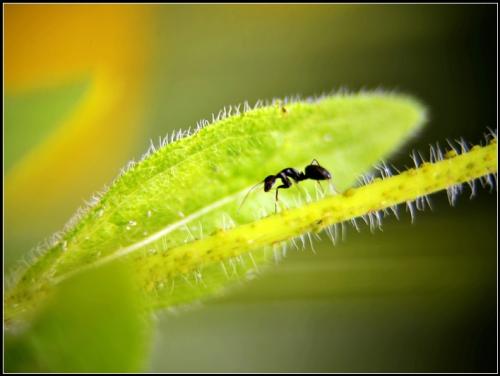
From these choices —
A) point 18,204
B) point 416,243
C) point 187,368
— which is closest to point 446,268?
point 416,243

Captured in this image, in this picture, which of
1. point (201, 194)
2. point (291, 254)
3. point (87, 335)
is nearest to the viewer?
point (87, 335)

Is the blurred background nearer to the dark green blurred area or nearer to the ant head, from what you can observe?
the dark green blurred area

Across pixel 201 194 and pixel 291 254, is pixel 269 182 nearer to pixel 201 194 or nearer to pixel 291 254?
pixel 201 194

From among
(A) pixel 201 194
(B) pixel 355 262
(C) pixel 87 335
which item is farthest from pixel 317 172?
(B) pixel 355 262

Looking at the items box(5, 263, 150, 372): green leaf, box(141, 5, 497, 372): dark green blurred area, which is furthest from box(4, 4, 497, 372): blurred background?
box(5, 263, 150, 372): green leaf

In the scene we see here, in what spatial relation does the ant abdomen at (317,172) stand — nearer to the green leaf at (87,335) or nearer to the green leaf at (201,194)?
the green leaf at (201,194)

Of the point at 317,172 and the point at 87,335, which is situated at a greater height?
the point at 317,172

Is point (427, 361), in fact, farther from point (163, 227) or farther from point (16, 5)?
point (16, 5)

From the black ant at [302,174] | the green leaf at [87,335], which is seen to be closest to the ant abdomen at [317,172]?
the black ant at [302,174]
